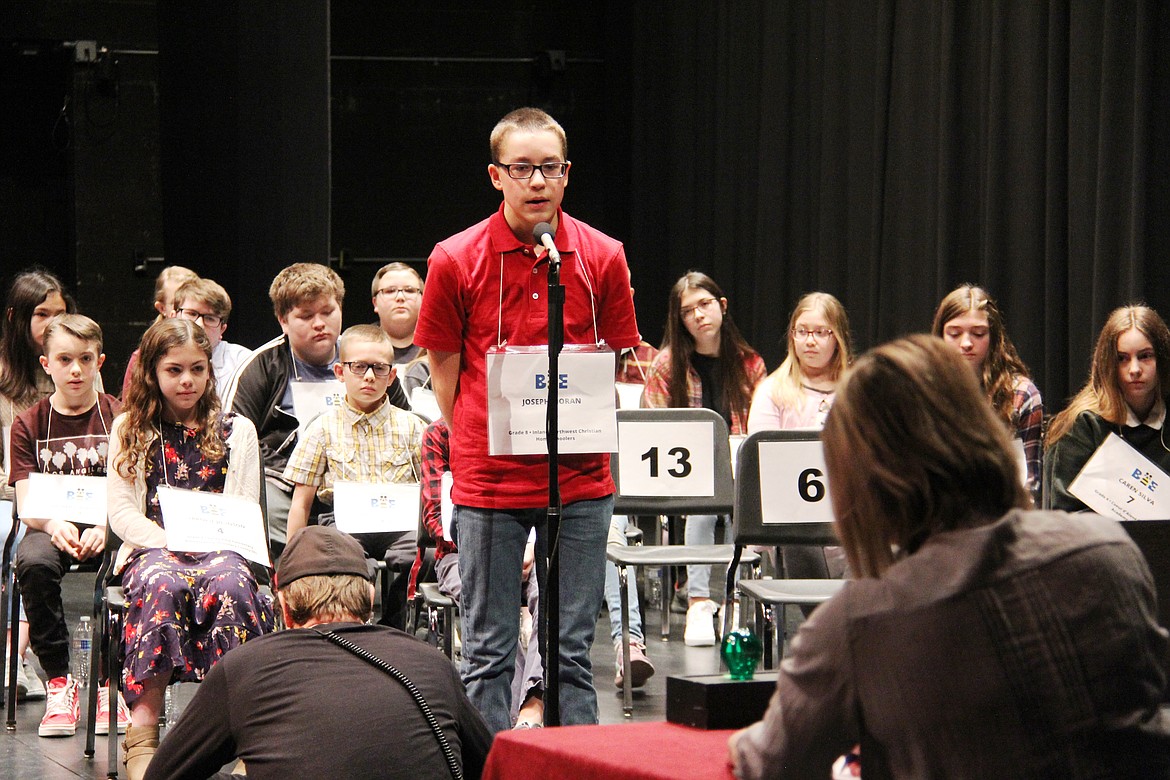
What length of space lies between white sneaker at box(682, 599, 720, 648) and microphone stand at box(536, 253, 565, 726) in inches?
106

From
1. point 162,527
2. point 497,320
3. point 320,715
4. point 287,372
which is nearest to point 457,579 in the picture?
point 162,527

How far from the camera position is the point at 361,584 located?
237 cm

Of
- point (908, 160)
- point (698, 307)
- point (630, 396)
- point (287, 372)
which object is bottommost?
point (630, 396)

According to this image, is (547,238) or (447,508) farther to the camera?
(447,508)

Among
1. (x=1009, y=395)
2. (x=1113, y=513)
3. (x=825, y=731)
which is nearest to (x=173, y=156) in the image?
(x=1009, y=395)

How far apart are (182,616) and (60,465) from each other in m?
1.16

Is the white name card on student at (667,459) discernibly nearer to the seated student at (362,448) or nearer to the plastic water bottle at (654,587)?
the seated student at (362,448)

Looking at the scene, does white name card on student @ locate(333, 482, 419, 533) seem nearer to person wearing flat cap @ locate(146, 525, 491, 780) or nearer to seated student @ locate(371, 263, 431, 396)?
seated student @ locate(371, 263, 431, 396)

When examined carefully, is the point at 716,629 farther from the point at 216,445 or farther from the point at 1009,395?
the point at 216,445

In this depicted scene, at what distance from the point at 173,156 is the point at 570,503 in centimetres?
524

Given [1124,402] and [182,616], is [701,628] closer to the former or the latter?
[1124,402]

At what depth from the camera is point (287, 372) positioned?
498 centimetres

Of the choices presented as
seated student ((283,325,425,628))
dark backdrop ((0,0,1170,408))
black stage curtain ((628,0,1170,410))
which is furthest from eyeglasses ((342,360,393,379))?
black stage curtain ((628,0,1170,410))

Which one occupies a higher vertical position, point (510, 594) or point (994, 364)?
point (994, 364)
